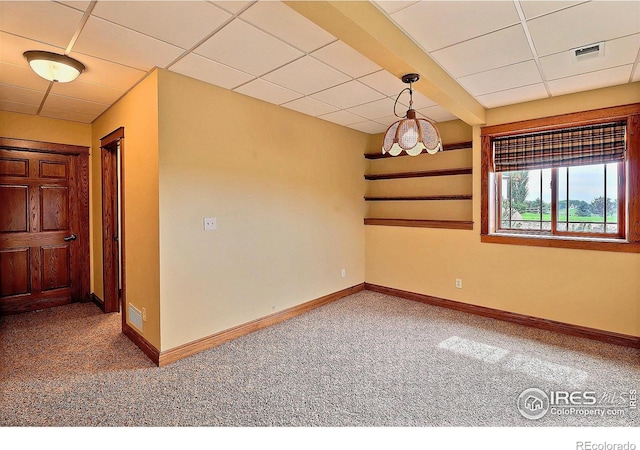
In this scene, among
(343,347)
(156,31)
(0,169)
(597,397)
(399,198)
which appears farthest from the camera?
(399,198)

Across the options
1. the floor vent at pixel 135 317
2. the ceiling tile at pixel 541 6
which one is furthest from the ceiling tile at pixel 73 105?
the ceiling tile at pixel 541 6

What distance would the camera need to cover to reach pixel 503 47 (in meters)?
2.39

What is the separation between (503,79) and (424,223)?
78.7 inches

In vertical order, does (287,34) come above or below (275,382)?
above

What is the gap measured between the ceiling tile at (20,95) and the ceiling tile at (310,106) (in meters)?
2.44

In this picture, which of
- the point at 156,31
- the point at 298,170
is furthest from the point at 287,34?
the point at 298,170

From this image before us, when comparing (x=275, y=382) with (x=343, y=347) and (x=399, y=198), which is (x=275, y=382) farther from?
(x=399, y=198)

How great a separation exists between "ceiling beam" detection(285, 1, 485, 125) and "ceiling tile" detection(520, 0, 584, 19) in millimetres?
676

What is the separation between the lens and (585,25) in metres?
2.10

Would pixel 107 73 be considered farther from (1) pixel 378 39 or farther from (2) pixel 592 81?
(2) pixel 592 81

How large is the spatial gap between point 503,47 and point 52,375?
13.9 ft

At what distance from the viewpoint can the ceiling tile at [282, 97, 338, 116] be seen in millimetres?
3590

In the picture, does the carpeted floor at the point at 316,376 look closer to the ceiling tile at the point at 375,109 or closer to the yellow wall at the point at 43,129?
the yellow wall at the point at 43,129
